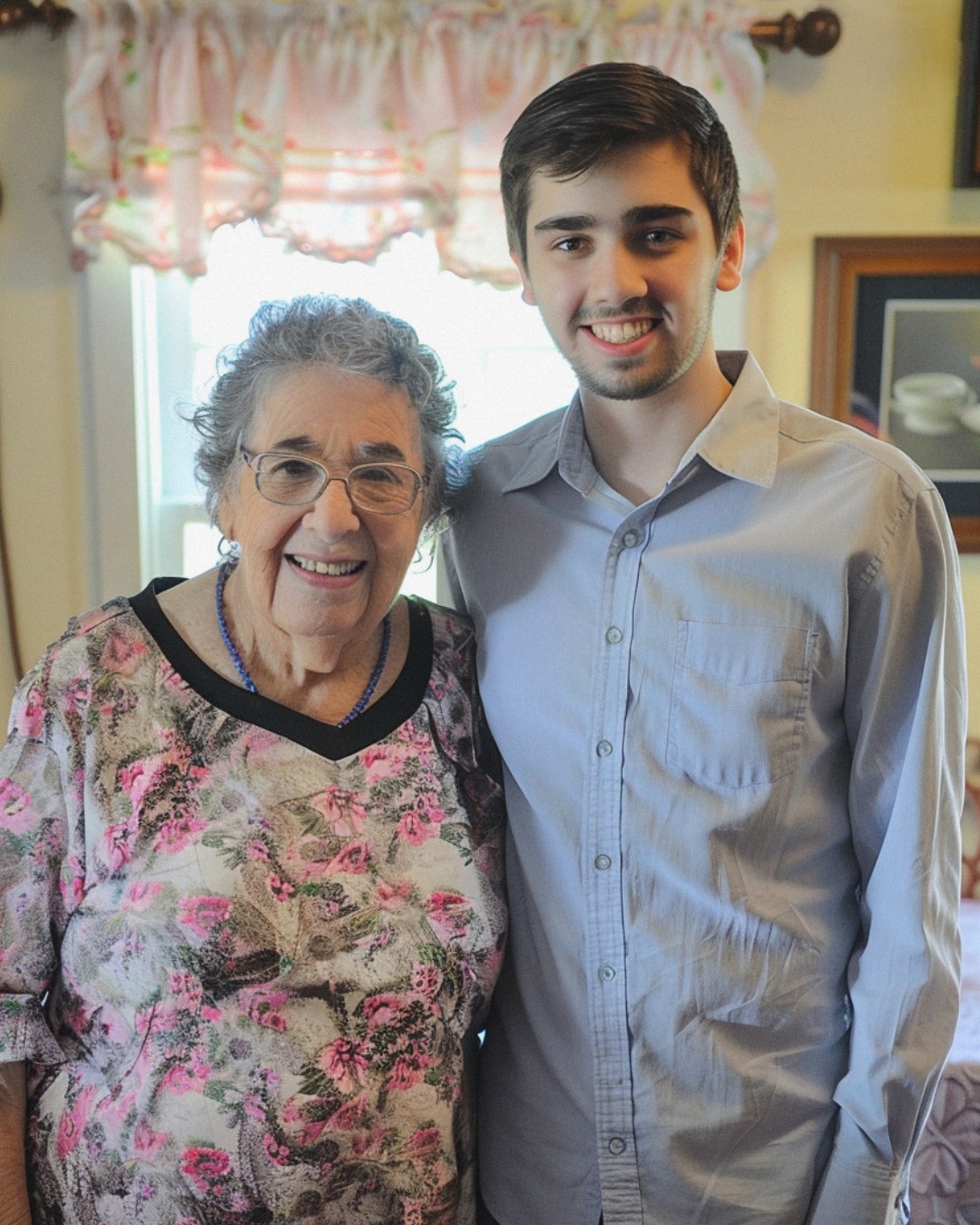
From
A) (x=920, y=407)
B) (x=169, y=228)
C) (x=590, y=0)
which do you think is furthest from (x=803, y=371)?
(x=169, y=228)

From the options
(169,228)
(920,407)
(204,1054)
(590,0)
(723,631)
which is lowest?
(204,1054)

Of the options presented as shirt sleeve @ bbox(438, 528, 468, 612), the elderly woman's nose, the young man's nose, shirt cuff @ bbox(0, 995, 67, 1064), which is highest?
the young man's nose

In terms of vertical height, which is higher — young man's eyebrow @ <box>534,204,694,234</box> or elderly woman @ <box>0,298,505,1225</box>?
young man's eyebrow @ <box>534,204,694,234</box>

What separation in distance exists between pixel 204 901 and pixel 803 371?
178cm

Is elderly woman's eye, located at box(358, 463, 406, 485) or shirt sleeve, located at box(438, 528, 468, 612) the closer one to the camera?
elderly woman's eye, located at box(358, 463, 406, 485)

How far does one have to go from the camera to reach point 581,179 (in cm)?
115

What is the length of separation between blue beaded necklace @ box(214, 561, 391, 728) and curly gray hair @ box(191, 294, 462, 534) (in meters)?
0.08

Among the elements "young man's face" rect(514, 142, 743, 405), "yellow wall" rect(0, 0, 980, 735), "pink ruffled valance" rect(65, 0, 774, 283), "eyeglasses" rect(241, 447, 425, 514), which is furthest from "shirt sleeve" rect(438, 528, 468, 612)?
"yellow wall" rect(0, 0, 980, 735)

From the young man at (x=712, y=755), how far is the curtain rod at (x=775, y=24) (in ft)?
4.05

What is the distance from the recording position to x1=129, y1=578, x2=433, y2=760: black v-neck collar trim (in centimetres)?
123

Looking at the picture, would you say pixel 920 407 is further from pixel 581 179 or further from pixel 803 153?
pixel 581 179

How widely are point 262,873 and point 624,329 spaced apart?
0.66 m

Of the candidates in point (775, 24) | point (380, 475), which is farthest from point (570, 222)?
point (775, 24)

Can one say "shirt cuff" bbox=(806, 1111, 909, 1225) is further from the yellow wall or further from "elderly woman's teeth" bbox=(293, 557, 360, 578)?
the yellow wall
